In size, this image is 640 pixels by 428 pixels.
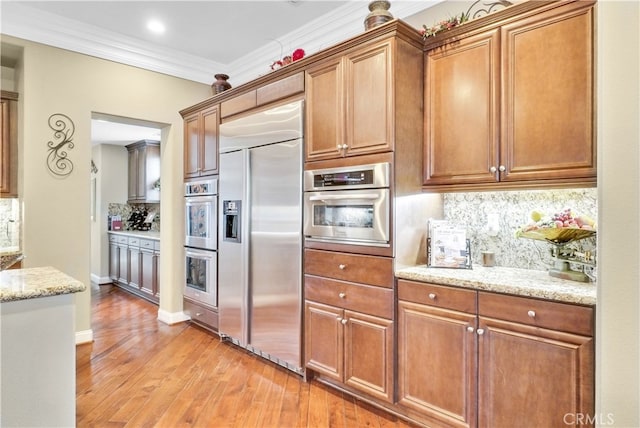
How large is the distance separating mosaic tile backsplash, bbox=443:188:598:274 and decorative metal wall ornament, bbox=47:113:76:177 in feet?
11.5

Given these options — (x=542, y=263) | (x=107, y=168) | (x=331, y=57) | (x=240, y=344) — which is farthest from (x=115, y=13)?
(x=107, y=168)

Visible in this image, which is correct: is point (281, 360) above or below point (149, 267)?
below

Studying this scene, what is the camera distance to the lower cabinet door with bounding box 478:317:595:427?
5.15 ft

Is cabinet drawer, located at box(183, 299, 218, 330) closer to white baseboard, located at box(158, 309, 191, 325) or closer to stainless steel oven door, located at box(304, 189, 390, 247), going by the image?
white baseboard, located at box(158, 309, 191, 325)

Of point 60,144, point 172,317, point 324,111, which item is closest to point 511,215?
point 324,111

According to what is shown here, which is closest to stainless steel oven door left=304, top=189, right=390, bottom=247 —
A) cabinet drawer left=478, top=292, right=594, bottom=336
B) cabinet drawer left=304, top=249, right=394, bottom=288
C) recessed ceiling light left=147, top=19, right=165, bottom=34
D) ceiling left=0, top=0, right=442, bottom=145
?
cabinet drawer left=304, top=249, right=394, bottom=288

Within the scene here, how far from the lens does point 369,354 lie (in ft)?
7.47

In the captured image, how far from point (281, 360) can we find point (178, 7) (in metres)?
3.13

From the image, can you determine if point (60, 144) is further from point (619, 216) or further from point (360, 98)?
point (619, 216)

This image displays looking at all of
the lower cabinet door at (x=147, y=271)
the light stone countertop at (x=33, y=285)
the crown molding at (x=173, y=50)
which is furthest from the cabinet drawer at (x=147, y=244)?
the light stone countertop at (x=33, y=285)

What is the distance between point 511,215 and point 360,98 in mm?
1257

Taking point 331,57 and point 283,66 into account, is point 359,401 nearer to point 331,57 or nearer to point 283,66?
point 331,57

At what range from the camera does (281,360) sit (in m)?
2.90

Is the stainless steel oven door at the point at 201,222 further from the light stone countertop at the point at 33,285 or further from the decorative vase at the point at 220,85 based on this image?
the light stone countertop at the point at 33,285
